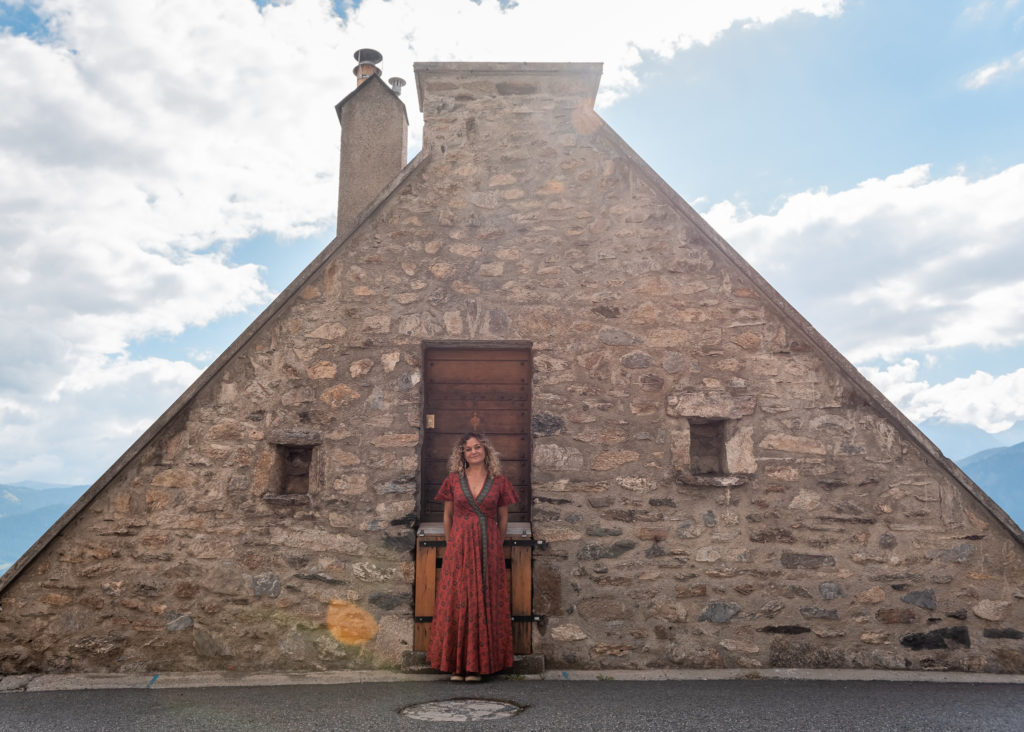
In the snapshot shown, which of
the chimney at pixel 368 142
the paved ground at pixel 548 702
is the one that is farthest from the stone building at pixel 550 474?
the chimney at pixel 368 142

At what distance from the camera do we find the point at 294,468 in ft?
16.3

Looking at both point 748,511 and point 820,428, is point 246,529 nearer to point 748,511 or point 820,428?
point 748,511

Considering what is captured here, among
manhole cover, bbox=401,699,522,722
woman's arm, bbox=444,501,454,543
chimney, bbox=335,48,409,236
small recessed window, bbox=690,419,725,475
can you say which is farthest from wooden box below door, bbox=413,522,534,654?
chimney, bbox=335,48,409,236

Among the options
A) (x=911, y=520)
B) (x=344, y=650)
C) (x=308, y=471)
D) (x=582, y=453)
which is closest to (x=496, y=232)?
(x=582, y=453)

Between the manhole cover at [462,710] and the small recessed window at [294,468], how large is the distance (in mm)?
1888

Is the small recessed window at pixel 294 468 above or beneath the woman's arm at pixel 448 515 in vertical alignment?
above

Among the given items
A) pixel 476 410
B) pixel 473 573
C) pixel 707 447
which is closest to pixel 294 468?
pixel 476 410

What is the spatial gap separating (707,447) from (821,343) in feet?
3.82

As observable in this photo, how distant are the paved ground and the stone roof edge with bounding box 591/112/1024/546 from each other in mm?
1276

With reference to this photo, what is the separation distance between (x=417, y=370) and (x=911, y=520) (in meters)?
3.81

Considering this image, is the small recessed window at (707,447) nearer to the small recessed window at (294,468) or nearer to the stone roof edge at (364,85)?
the small recessed window at (294,468)

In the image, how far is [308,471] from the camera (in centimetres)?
494

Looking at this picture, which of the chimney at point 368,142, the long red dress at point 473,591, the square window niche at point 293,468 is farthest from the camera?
the chimney at point 368,142

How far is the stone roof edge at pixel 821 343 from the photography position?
4645 millimetres
